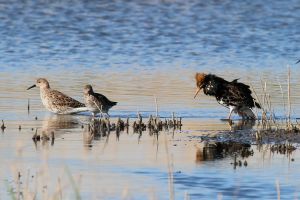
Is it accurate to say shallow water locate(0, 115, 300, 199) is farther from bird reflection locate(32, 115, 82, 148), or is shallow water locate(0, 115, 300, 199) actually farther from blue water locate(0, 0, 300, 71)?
blue water locate(0, 0, 300, 71)

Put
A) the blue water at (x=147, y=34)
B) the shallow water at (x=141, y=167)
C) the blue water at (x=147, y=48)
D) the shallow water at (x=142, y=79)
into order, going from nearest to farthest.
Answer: the shallow water at (x=141, y=167) → the shallow water at (x=142, y=79) → the blue water at (x=147, y=48) → the blue water at (x=147, y=34)

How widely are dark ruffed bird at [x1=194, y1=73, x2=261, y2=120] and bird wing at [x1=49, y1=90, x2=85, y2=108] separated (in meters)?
1.94

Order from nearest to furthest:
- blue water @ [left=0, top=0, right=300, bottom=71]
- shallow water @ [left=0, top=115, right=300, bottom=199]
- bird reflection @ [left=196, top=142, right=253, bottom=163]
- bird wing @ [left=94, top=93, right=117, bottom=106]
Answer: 1. shallow water @ [left=0, top=115, right=300, bottom=199]
2. bird reflection @ [left=196, top=142, right=253, bottom=163]
3. bird wing @ [left=94, top=93, right=117, bottom=106]
4. blue water @ [left=0, top=0, right=300, bottom=71]

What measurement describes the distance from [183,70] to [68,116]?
5.54m

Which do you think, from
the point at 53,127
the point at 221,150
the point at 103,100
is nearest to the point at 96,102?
the point at 103,100

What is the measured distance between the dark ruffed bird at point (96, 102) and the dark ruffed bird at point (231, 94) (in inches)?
56.0

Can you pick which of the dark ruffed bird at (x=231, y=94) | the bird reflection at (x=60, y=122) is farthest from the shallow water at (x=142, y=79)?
the dark ruffed bird at (x=231, y=94)

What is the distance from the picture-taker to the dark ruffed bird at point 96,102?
53.7 feet

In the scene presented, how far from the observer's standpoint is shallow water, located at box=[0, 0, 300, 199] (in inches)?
434

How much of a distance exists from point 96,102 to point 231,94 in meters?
2.03

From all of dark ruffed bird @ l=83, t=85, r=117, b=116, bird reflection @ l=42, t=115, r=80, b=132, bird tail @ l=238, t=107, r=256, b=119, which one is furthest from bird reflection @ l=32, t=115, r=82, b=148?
bird tail @ l=238, t=107, r=256, b=119

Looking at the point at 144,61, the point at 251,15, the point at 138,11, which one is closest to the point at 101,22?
the point at 138,11

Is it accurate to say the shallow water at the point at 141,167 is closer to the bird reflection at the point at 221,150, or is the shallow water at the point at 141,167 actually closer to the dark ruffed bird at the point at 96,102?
the bird reflection at the point at 221,150

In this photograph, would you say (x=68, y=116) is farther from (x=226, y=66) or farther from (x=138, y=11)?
(x=138, y=11)
